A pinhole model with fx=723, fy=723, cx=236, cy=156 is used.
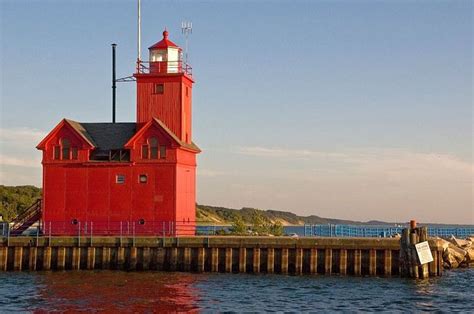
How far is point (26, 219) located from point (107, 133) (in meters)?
8.89

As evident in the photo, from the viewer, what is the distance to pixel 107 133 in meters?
54.5

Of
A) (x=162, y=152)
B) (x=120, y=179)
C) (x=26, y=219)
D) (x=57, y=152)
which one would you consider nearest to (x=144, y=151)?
(x=162, y=152)

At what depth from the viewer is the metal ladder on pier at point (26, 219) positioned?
5225 centimetres

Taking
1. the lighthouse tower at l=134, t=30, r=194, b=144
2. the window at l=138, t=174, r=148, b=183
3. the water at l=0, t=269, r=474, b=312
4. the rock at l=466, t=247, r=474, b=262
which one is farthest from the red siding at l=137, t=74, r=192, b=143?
the rock at l=466, t=247, r=474, b=262

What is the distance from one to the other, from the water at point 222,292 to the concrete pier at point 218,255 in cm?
97

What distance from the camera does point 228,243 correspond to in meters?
46.1

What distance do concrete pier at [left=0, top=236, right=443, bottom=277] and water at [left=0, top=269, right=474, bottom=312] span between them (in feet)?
3.17

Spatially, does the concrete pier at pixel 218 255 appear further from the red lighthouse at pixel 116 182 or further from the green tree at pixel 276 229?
the green tree at pixel 276 229

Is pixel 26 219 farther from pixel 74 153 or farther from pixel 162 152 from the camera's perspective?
pixel 162 152

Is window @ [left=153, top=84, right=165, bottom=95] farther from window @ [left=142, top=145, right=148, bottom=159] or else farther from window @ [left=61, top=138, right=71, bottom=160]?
window @ [left=61, top=138, right=71, bottom=160]

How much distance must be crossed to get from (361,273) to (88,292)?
665 inches

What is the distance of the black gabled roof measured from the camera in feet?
175

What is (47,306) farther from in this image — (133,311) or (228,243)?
(228,243)

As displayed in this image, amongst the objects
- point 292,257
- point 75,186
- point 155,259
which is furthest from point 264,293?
point 75,186
